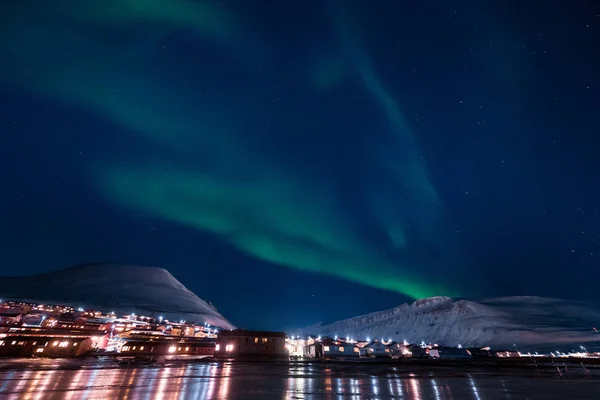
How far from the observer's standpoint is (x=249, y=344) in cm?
8538

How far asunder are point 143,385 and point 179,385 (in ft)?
7.89

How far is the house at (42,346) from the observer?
58.0 meters

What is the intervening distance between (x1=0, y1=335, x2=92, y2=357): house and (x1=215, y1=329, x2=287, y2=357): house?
31.0 m

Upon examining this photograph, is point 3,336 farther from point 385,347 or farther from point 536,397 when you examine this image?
point 385,347

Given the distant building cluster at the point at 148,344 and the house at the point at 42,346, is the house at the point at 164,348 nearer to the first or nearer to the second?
the distant building cluster at the point at 148,344

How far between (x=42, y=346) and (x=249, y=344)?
146 ft

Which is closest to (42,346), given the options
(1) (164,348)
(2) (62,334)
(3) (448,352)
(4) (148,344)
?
(2) (62,334)

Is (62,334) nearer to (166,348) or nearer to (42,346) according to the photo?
(42,346)

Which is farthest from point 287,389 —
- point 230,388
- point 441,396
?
point 441,396

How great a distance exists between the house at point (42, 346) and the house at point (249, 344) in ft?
102

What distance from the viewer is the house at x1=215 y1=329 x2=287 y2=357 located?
84.0 meters

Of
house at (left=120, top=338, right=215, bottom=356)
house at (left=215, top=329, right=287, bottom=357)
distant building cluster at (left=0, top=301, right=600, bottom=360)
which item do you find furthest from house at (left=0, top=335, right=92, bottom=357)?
house at (left=215, top=329, right=287, bottom=357)

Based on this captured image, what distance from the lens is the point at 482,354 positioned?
124m

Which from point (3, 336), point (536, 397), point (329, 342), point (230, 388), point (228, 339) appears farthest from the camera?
point (329, 342)
